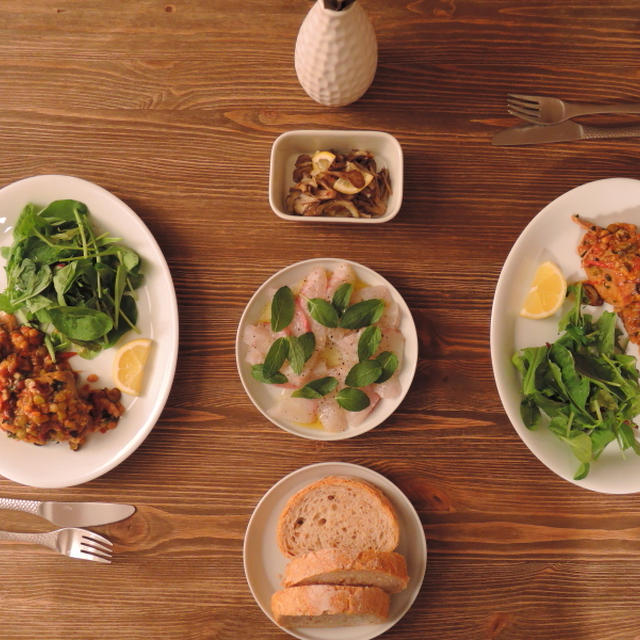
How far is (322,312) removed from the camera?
5.48ft

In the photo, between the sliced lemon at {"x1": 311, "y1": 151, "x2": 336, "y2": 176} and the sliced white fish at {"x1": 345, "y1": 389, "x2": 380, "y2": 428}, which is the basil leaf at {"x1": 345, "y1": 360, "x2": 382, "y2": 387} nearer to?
the sliced white fish at {"x1": 345, "y1": 389, "x2": 380, "y2": 428}

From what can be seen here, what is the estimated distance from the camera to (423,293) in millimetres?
1811

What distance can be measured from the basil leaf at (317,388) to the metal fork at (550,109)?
1.06m

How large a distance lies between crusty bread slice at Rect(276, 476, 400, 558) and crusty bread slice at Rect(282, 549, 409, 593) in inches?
2.8

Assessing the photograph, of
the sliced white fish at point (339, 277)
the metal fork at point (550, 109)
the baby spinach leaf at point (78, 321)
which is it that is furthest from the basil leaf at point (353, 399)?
the metal fork at point (550, 109)

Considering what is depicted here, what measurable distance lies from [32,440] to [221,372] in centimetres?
62

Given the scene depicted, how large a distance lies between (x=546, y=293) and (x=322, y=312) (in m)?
0.72

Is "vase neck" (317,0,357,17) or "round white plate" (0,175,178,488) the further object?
"round white plate" (0,175,178,488)

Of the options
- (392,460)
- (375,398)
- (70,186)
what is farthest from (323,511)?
(70,186)

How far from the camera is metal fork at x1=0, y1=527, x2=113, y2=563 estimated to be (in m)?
1.78

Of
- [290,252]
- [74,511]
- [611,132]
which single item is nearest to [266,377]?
[290,252]

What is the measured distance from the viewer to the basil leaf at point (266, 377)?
1.68 m

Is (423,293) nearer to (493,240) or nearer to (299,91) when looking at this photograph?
(493,240)

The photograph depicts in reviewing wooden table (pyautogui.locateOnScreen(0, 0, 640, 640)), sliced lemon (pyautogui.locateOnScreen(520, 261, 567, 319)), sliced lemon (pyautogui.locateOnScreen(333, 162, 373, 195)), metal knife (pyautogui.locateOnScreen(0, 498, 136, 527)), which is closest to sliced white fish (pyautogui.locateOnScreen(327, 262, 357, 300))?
wooden table (pyautogui.locateOnScreen(0, 0, 640, 640))
